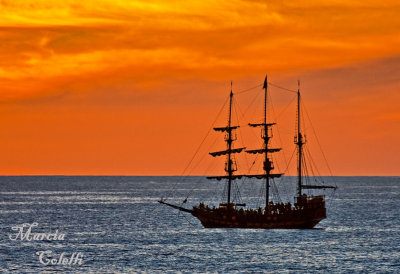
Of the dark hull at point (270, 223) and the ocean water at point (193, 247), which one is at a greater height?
the dark hull at point (270, 223)

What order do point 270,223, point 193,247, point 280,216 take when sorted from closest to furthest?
point 193,247 < point 270,223 < point 280,216

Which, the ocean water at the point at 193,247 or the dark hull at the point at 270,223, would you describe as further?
the dark hull at the point at 270,223

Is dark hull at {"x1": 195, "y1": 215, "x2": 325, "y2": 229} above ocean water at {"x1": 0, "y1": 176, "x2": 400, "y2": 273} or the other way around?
above

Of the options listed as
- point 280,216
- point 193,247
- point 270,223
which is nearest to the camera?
point 193,247

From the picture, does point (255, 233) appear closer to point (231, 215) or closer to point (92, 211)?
point (231, 215)

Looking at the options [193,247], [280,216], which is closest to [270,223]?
[280,216]

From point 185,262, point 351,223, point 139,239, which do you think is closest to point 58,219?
point 139,239

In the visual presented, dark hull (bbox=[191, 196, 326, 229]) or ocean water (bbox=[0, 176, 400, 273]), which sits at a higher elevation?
dark hull (bbox=[191, 196, 326, 229])

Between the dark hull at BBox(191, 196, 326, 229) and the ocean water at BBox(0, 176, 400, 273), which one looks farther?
the dark hull at BBox(191, 196, 326, 229)

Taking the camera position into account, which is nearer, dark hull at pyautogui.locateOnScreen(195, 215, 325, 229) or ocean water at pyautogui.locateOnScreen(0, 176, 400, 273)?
ocean water at pyautogui.locateOnScreen(0, 176, 400, 273)

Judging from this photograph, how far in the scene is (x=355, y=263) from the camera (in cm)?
8431

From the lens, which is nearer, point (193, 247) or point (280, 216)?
point (193, 247)

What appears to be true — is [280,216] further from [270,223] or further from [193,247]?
[193,247]

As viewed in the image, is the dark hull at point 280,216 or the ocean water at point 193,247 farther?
the dark hull at point 280,216
